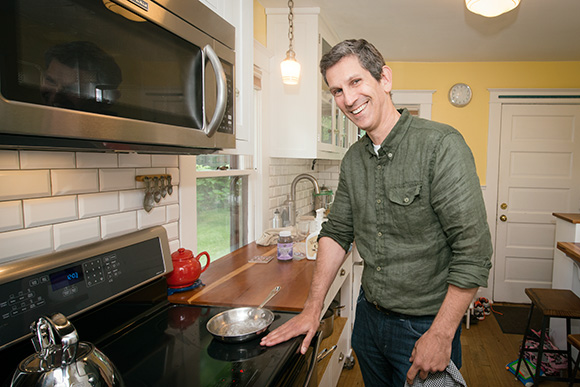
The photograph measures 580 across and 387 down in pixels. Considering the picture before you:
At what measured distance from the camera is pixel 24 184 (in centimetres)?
103

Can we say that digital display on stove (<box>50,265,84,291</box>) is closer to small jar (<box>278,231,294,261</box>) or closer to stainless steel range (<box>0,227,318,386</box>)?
stainless steel range (<box>0,227,318,386</box>)

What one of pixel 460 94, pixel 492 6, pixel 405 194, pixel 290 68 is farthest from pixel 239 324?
pixel 460 94

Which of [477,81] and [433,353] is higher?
[477,81]

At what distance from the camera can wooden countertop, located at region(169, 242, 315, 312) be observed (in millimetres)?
1459

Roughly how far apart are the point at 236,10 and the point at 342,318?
6.46 ft

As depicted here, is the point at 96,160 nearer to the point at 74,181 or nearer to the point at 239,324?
the point at 74,181

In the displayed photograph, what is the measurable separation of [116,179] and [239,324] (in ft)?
2.05

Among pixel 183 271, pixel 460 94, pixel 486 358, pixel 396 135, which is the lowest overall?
pixel 486 358

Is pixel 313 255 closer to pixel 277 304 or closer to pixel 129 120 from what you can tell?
pixel 277 304

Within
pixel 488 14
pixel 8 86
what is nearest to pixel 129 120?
pixel 8 86

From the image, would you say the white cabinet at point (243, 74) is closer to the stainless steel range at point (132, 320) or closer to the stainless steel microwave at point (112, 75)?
the stainless steel microwave at point (112, 75)

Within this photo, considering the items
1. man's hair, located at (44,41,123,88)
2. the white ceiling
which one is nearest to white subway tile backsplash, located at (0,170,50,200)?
man's hair, located at (44,41,123,88)

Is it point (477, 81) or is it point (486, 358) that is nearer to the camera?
point (486, 358)

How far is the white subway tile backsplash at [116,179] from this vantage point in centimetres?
129
